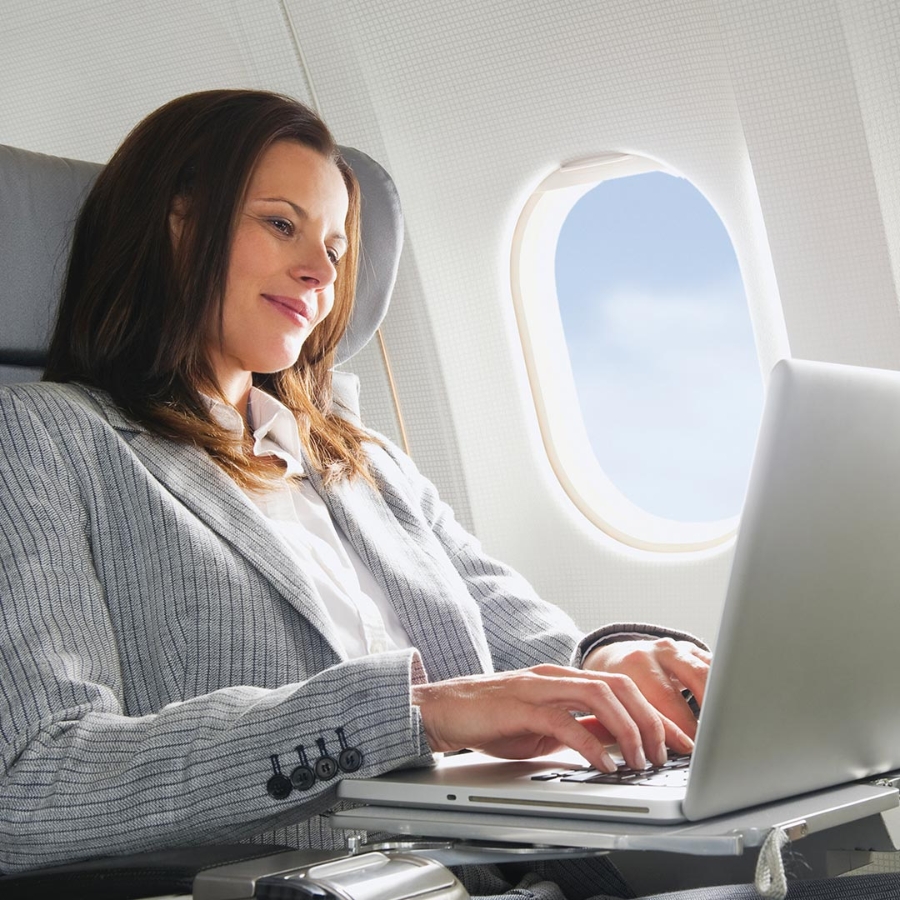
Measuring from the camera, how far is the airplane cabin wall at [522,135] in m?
2.16

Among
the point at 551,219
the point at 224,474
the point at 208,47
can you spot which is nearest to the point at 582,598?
the point at 551,219

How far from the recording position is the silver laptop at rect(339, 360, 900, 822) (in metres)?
0.88

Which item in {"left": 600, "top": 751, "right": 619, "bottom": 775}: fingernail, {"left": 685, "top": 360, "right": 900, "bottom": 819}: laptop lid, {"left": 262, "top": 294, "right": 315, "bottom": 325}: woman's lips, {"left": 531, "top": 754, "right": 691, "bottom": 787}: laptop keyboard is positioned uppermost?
{"left": 262, "top": 294, "right": 315, "bottom": 325}: woman's lips

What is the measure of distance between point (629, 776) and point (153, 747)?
44 centimetres

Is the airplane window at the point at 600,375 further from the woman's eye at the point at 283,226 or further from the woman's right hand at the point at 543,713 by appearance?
the woman's right hand at the point at 543,713

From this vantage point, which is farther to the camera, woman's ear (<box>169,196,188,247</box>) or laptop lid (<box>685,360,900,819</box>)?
woman's ear (<box>169,196,188,247</box>)

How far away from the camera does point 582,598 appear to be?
2637 millimetres

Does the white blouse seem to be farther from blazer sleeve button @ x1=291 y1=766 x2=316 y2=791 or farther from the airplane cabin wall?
the airplane cabin wall

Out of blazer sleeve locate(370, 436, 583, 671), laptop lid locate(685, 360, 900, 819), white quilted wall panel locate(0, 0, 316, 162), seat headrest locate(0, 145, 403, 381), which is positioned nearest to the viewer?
laptop lid locate(685, 360, 900, 819)

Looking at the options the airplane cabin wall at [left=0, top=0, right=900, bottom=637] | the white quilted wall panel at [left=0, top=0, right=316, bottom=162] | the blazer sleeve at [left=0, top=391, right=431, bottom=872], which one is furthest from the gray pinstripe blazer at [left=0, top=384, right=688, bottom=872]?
the white quilted wall panel at [left=0, top=0, right=316, bottom=162]

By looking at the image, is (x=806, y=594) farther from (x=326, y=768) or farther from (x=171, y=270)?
(x=171, y=270)

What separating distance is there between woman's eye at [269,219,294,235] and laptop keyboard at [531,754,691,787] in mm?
1013

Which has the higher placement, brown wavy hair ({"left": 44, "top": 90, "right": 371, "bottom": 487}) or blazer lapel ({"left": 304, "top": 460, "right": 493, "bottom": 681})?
brown wavy hair ({"left": 44, "top": 90, "right": 371, "bottom": 487})

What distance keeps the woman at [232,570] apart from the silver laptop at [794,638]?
0.28ft
